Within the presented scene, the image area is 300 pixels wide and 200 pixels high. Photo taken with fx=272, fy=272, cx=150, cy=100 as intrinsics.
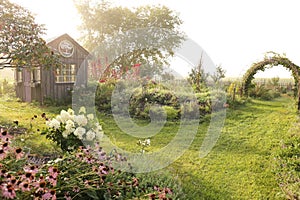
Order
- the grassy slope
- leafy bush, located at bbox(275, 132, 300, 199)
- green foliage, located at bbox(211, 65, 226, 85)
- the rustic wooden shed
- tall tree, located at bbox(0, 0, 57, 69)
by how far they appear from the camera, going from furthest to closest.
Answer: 1. green foliage, located at bbox(211, 65, 226, 85)
2. the rustic wooden shed
3. tall tree, located at bbox(0, 0, 57, 69)
4. the grassy slope
5. leafy bush, located at bbox(275, 132, 300, 199)

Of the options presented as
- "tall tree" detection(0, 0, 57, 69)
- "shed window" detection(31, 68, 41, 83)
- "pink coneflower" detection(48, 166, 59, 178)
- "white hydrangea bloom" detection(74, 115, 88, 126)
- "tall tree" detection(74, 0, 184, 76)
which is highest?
"tall tree" detection(74, 0, 184, 76)

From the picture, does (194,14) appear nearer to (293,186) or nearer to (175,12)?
(293,186)

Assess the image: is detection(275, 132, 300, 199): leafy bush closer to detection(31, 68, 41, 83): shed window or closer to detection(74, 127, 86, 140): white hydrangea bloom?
detection(74, 127, 86, 140): white hydrangea bloom

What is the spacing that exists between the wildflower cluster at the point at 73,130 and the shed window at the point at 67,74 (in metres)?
7.15

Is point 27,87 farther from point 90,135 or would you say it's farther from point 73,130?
point 90,135

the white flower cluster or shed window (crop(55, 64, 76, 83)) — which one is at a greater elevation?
shed window (crop(55, 64, 76, 83))

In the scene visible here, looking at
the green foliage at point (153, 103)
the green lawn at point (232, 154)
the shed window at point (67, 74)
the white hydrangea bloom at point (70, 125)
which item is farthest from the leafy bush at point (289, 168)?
the shed window at point (67, 74)

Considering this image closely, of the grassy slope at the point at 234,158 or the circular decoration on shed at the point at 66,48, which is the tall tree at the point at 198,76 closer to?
the grassy slope at the point at 234,158

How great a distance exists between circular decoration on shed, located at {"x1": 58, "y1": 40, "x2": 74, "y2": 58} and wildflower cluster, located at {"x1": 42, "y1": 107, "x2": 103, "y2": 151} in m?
7.23

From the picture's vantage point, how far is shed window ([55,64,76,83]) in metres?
10.8

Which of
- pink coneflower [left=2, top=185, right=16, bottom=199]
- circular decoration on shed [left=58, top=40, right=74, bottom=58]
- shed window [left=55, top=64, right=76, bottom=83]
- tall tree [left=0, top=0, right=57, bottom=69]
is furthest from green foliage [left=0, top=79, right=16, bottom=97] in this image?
pink coneflower [left=2, top=185, right=16, bottom=199]

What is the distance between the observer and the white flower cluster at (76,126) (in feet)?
12.8

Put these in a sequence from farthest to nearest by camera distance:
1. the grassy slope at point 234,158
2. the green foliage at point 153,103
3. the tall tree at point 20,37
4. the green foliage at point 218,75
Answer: the green foliage at point 218,75 → the green foliage at point 153,103 → the tall tree at point 20,37 → the grassy slope at point 234,158

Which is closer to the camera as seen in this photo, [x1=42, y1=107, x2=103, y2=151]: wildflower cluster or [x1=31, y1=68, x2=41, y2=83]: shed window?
[x1=42, y1=107, x2=103, y2=151]: wildflower cluster
